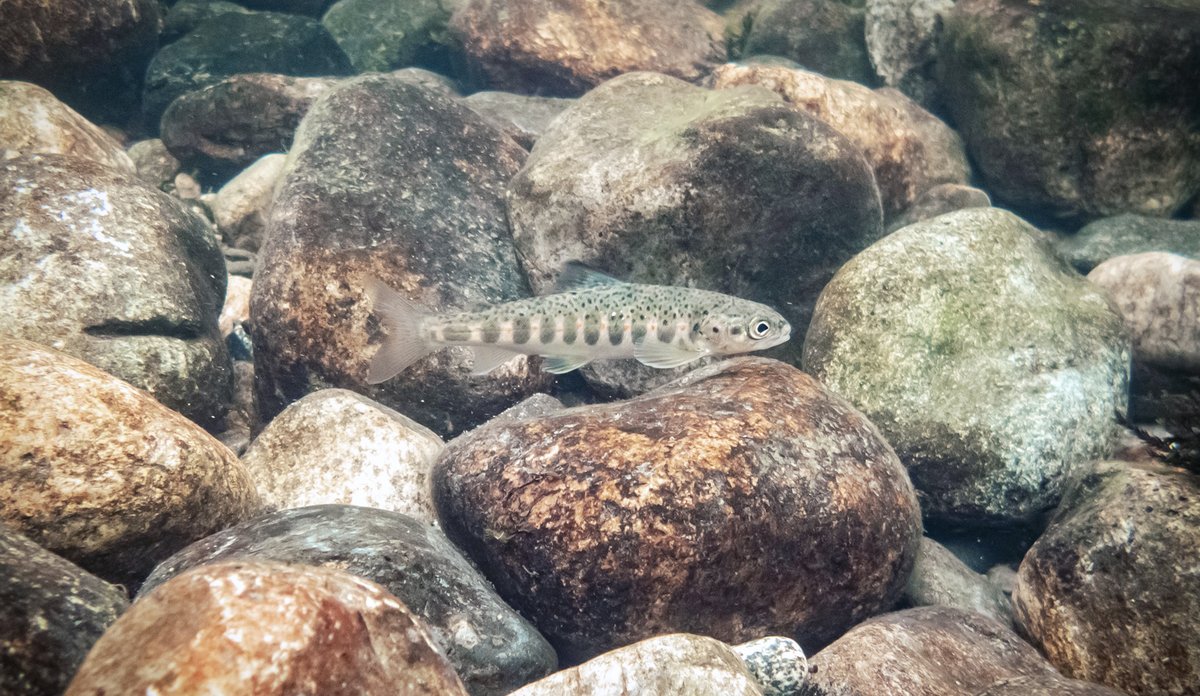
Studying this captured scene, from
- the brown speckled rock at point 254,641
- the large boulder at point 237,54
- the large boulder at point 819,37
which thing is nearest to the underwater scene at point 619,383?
the brown speckled rock at point 254,641

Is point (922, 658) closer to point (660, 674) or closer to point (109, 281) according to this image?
point (660, 674)

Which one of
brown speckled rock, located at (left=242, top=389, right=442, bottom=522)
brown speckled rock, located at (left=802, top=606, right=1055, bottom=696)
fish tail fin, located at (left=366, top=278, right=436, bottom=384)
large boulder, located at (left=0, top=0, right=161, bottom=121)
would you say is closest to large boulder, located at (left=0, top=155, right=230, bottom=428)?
brown speckled rock, located at (left=242, top=389, right=442, bottom=522)

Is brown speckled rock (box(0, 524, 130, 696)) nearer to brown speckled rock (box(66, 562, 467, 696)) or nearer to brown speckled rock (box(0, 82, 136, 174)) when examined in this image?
brown speckled rock (box(66, 562, 467, 696))

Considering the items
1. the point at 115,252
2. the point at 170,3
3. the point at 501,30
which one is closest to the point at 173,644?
the point at 115,252

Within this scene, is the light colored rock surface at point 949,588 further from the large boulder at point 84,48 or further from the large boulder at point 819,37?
the large boulder at point 84,48

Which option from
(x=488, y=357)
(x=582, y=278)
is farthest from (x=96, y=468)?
(x=582, y=278)

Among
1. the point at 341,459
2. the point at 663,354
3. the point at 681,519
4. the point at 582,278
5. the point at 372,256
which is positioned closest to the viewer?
the point at 681,519

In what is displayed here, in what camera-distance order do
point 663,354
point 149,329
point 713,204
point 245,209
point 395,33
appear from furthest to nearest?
point 395,33 < point 245,209 < point 713,204 < point 149,329 < point 663,354

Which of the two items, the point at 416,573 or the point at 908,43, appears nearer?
the point at 416,573
